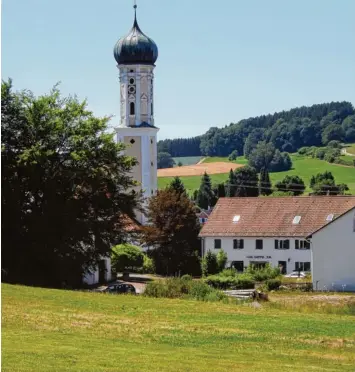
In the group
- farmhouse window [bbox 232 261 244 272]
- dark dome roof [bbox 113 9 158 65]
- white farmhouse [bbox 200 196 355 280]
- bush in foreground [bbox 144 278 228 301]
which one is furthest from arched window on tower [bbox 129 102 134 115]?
bush in foreground [bbox 144 278 228 301]

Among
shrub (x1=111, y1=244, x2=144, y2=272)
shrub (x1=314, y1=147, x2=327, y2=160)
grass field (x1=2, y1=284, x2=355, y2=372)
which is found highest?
→ shrub (x1=314, y1=147, x2=327, y2=160)

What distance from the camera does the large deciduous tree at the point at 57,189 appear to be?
138 ft

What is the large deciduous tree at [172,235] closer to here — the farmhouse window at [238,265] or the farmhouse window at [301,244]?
the farmhouse window at [238,265]

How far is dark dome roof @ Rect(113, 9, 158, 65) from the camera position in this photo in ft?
310

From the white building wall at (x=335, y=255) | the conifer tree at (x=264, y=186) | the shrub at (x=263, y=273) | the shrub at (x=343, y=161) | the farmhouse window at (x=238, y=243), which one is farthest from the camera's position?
the shrub at (x=343, y=161)

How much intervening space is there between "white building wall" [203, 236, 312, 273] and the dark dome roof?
33.2 m

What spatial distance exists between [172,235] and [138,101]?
29316mm

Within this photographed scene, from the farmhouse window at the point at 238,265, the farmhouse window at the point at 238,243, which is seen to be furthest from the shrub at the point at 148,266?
the farmhouse window at the point at 238,243

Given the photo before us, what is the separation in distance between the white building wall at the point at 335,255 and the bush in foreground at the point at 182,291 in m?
17.3

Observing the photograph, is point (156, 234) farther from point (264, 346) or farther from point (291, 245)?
point (264, 346)

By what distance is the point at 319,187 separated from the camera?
481ft

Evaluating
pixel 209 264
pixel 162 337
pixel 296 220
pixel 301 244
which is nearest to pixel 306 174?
pixel 296 220

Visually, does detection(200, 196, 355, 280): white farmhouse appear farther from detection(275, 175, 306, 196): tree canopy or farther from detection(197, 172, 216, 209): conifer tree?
detection(275, 175, 306, 196): tree canopy

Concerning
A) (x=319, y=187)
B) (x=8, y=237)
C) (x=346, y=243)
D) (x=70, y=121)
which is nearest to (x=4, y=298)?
(x=8, y=237)
